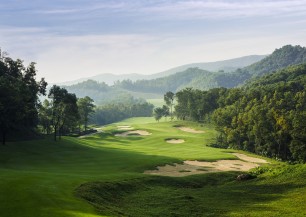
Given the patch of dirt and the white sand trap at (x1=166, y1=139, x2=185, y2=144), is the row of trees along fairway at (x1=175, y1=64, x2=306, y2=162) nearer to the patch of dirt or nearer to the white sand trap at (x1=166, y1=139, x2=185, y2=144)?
the patch of dirt

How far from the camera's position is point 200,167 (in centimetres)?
6600

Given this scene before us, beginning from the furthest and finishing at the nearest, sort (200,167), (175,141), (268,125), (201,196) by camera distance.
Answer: (175,141) → (268,125) → (200,167) → (201,196)

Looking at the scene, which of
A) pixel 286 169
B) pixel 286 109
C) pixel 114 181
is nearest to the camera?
pixel 114 181

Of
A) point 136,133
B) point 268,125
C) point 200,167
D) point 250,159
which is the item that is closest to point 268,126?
point 268,125

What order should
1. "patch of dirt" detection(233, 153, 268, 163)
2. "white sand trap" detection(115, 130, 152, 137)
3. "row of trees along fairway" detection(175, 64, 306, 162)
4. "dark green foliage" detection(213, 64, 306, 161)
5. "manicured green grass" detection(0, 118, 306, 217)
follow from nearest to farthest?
"manicured green grass" detection(0, 118, 306, 217), "patch of dirt" detection(233, 153, 268, 163), "dark green foliage" detection(213, 64, 306, 161), "row of trees along fairway" detection(175, 64, 306, 162), "white sand trap" detection(115, 130, 152, 137)

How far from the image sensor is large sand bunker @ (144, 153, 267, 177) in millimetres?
59019

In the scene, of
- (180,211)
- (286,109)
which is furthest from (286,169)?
(286,109)

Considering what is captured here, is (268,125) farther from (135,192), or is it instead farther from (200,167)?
(135,192)

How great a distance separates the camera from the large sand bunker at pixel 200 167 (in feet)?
194

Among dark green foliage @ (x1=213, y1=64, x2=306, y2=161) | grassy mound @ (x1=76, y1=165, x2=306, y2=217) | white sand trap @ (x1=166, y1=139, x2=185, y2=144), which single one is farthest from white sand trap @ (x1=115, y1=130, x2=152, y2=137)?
grassy mound @ (x1=76, y1=165, x2=306, y2=217)

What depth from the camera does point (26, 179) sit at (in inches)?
1382

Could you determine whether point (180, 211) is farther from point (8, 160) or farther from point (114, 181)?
point (8, 160)

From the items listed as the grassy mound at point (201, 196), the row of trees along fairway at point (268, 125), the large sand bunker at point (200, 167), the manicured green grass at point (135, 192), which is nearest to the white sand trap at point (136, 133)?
the row of trees along fairway at point (268, 125)

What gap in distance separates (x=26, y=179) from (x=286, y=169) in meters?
36.3
